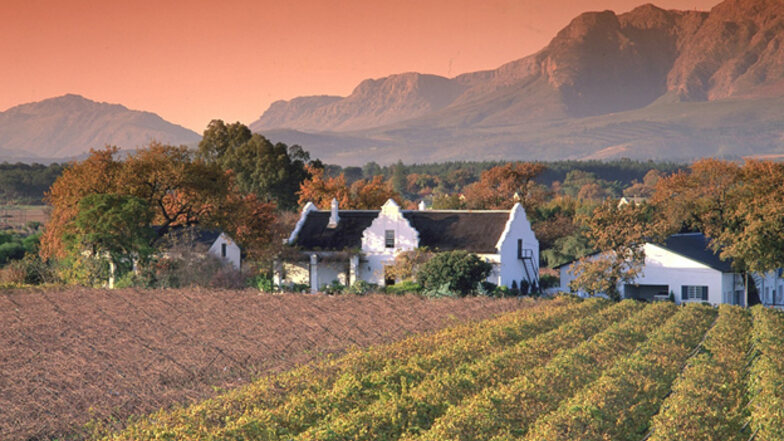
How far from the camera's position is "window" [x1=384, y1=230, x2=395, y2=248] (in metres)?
54.5

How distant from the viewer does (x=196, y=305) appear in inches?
1379

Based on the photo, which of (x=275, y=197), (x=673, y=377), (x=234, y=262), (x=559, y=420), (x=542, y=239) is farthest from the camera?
(x=275, y=197)

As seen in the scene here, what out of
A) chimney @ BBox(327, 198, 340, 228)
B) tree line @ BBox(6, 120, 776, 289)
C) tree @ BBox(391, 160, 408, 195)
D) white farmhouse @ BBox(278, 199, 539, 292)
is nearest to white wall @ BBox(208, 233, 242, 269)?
tree line @ BBox(6, 120, 776, 289)

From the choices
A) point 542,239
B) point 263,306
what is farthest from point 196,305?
point 542,239

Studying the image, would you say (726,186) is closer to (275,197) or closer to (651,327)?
(651,327)

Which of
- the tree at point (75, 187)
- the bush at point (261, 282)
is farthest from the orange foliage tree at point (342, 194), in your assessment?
the tree at point (75, 187)

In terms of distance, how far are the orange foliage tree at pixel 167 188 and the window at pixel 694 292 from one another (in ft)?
87.2

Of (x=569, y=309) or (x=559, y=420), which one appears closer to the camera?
(x=559, y=420)

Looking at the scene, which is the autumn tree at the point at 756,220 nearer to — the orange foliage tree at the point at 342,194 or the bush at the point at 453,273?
the bush at the point at 453,273

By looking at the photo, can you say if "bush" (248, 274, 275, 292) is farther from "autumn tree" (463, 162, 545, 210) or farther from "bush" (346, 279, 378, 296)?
"autumn tree" (463, 162, 545, 210)

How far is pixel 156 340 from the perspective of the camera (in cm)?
2661

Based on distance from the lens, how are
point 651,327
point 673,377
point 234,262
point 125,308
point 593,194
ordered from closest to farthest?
point 673,377 < point 651,327 < point 125,308 < point 234,262 < point 593,194

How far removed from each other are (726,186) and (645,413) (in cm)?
4643

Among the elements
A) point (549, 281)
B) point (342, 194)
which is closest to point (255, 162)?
point (342, 194)
